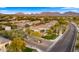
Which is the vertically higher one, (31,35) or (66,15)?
(66,15)

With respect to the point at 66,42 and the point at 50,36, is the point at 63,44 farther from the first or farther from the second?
the point at 50,36

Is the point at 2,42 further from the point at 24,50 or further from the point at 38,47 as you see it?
the point at 38,47

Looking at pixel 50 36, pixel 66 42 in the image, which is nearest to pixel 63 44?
pixel 66 42
